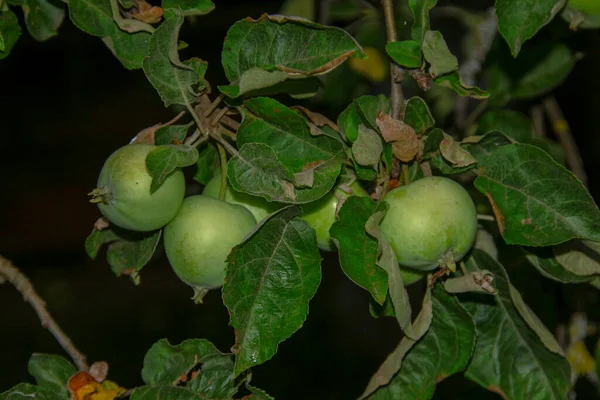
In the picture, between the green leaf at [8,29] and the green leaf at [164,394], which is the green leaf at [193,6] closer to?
the green leaf at [8,29]

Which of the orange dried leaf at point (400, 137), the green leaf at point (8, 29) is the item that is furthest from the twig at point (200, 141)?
the green leaf at point (8, 29)

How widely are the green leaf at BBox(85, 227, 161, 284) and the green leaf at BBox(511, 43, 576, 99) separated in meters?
0.87

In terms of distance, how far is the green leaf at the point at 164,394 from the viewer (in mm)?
1086

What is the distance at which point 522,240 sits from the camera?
1.02 meters

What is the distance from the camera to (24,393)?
110cm

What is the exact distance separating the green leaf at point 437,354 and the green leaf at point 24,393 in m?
0.51

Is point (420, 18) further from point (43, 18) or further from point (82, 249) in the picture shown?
point (82, 249)

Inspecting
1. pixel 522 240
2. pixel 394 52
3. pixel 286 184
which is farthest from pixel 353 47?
pixel 522 240

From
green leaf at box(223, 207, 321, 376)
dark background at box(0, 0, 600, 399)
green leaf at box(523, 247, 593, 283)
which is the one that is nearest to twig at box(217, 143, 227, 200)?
green leaf at box(223, 207, 321, 376)

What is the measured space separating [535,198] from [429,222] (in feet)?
0.58

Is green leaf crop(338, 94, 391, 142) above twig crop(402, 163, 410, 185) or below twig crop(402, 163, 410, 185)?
above

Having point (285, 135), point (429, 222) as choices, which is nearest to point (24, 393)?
point (285, 135)

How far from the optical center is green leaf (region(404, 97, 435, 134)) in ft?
3.41

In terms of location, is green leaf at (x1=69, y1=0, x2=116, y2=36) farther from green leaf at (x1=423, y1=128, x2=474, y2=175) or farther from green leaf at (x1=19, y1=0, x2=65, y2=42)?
green leaf at (x1=423, y1=128, x2=474, y2=175)
